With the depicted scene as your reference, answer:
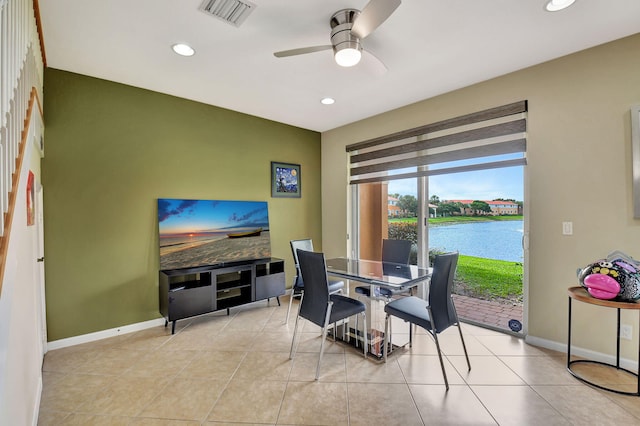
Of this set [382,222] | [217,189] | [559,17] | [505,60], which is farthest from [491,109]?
[217,189]

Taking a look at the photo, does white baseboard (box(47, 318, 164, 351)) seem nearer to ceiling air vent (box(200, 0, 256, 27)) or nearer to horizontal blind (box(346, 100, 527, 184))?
ceiling air vent (box(200, 0, 256, 27))

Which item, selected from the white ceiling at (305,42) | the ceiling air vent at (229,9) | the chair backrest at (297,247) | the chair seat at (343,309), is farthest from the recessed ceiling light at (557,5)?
the chair backrest at (297,247)

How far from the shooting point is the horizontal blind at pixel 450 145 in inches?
115

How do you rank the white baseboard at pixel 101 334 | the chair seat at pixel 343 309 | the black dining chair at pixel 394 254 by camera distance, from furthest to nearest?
the black dining chair at pixel 394 254 → the white baseboard at pixel 101 334 → the chair seat at pixel 343 309

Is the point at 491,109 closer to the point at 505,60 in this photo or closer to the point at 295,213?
the point at 505,60

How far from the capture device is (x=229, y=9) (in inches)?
77.9

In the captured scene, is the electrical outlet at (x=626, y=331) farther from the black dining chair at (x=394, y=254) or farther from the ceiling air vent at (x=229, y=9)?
the ceiling air vent at (x=229, y=9)

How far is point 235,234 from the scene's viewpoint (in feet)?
12.7

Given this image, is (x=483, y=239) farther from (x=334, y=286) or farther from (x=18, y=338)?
(x=18, y=338)

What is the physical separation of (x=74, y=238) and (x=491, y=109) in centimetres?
447

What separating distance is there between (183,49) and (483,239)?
3591mm

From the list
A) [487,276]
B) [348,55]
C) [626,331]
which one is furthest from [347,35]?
[626,331]

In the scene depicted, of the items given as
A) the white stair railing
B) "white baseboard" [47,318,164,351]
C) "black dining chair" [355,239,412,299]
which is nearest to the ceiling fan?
the white stair railing

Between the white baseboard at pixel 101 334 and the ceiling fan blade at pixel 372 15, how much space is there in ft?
11.8
